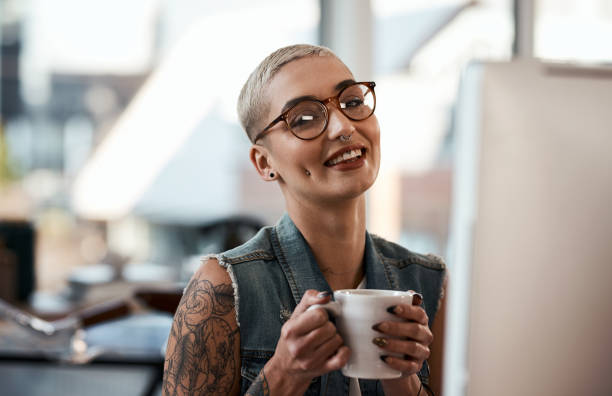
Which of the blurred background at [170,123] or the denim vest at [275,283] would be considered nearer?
the denim vest at [275,283]

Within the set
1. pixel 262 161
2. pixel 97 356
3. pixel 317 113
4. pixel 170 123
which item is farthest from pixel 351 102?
pixel 170 123

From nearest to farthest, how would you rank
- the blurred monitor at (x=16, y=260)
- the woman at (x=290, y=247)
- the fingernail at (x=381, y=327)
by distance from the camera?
1. the fingernail at (x=381, y=327)
2. the woman at (x=290, y=247)
3. the blurred monitor at (x=16, y=260)

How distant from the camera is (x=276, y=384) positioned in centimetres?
85

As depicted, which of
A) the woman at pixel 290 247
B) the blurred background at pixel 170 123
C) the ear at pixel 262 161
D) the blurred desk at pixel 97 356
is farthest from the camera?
the blurred background at pixel 170 123

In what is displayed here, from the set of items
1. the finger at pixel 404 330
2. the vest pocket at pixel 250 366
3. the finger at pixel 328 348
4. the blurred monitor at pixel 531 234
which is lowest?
the vest pocket at pixel 250 366

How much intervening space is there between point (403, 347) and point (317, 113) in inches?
16.2

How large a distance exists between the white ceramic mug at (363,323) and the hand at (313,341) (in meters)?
0.01

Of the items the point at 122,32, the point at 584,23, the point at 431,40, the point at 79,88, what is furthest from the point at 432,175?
the point at 79,88

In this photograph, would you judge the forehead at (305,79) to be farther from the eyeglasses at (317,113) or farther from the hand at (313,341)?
the hand at (313,341)

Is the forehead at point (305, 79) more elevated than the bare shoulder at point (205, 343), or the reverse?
the forehead at point (305, 79)

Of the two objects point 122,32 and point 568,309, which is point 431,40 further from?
point 568,309

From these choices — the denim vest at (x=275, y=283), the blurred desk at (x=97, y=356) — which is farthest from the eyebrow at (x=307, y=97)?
the blurred desk at (x=97, y=356)

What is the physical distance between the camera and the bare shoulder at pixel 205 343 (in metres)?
0.93

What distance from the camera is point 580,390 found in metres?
0.62
